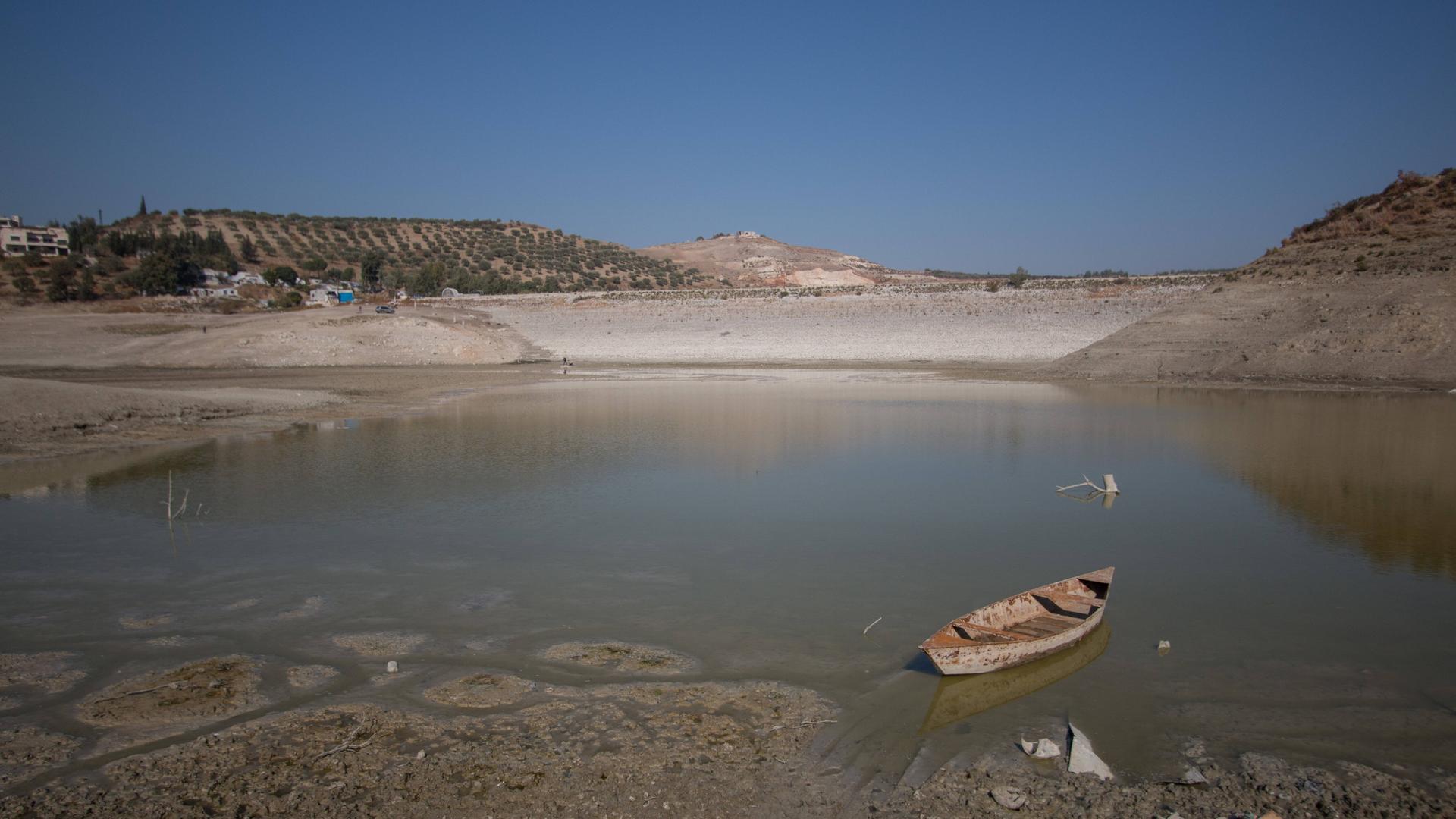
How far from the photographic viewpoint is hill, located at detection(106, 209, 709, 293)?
68.1 m

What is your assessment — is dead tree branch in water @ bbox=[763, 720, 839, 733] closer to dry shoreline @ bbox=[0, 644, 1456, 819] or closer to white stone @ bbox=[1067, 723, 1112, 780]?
dry shoreline @ bbox=[0, 644, 1456, 819]

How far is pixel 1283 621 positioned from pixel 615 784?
20.0 ft

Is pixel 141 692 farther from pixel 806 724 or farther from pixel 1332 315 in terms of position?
pixel 1332 315

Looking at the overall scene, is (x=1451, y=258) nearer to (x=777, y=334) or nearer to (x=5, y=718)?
(x=777, y=334)

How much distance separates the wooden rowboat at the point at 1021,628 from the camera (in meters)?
5.92

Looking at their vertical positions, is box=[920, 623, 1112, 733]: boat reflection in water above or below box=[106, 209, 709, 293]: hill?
below

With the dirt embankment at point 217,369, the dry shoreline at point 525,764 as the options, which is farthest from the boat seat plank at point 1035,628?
the dirt embankment at point 217,369

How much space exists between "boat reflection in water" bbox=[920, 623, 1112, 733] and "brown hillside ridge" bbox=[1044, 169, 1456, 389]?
2641 centimetres

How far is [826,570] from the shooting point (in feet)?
28.4

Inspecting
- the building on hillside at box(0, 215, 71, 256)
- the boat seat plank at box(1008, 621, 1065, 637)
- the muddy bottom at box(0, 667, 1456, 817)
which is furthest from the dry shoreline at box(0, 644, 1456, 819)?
the building on hillside at box(0, 215, 71, 256)

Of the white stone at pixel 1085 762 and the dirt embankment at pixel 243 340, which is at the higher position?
the dirt embankment at pixel 243 340

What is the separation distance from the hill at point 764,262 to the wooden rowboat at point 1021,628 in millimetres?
69440

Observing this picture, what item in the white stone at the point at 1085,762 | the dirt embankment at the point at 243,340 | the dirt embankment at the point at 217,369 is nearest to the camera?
the white stone at the point at 1085,762

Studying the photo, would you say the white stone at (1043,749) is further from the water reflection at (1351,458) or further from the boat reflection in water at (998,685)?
the water reflection at (1351,458)
